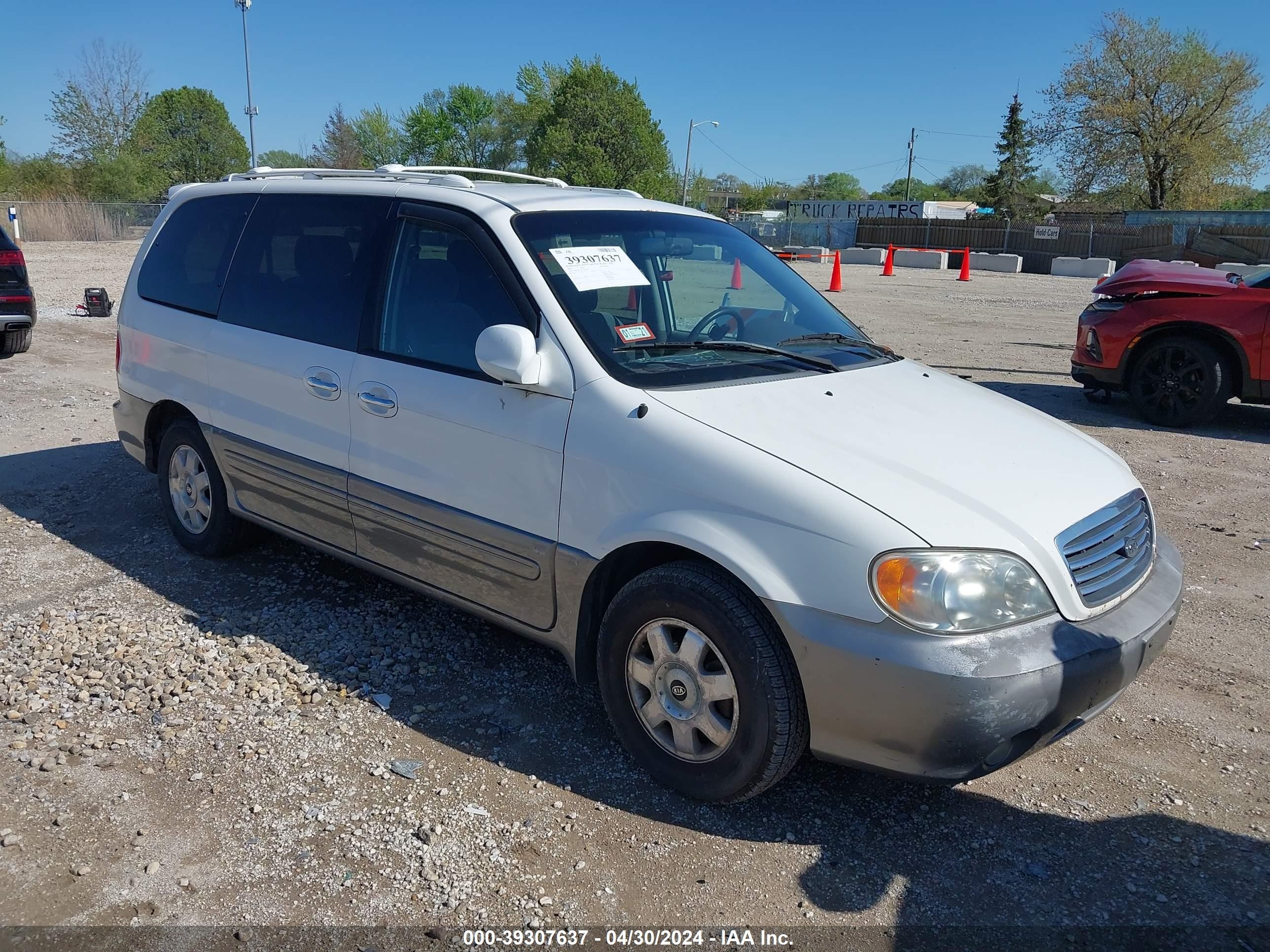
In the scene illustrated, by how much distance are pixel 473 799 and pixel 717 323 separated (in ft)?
6.54

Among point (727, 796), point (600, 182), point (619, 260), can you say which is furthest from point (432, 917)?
point (600, 182)

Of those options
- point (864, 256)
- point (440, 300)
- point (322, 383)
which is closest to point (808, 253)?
point (864, 256)

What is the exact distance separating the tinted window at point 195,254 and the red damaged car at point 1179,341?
7284 mm

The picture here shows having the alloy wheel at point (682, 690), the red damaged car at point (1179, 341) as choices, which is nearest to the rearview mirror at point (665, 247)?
the alloy wheel at point (682, 690)

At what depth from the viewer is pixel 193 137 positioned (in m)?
79.1

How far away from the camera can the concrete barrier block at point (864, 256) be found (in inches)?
1502

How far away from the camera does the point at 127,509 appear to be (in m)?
6.07

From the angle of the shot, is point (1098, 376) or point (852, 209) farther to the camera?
point (852, 209)

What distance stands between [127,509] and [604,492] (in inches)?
164

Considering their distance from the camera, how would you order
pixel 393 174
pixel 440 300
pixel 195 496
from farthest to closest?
pixel 195 496 → pixel 393 174 → pixel 440 300

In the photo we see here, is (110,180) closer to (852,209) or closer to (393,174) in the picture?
(852,209)

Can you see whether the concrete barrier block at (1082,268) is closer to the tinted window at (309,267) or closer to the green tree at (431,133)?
the tinted window at (309,267)

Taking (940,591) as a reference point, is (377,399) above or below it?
above

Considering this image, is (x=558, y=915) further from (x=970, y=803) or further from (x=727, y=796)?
(x=970, y=803)
